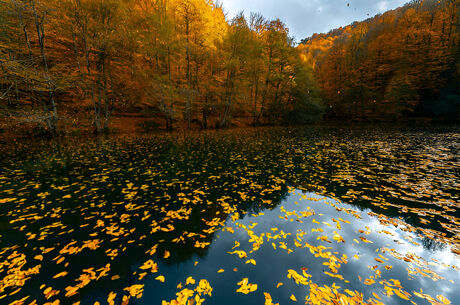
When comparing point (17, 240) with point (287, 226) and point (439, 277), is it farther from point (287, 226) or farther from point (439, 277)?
point (439, 277)

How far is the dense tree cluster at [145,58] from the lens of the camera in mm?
14039

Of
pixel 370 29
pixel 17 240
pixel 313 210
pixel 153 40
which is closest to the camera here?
pixel 17 240

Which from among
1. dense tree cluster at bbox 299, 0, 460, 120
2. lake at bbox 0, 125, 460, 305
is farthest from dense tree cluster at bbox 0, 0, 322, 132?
dense tree cluster at bbox 299, 0, 460, 120

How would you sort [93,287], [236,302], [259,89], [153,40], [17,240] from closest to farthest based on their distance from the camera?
[236,302] → [93,287] → [17,240] → [153,40] → [259,89]

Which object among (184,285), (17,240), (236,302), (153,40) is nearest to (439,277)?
(236,302)

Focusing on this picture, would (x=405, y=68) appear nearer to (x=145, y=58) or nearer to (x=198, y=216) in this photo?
(x=145, y=58)

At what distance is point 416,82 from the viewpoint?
29.2 m

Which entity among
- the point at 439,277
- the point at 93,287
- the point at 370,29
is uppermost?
the point at 370,29

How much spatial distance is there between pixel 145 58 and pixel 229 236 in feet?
81.5

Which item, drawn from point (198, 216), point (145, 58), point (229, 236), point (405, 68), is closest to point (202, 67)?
point (145, 58)

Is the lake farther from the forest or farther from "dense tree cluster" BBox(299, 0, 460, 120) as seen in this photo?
"dense tree cluster" BBox(299, 0, 460, 120)

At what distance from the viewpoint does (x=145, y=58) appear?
70.9 ft

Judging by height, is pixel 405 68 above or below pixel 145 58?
above

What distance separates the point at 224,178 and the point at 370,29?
2184 inches
